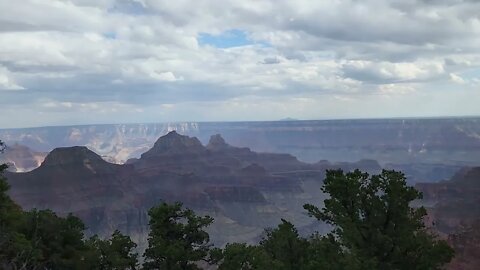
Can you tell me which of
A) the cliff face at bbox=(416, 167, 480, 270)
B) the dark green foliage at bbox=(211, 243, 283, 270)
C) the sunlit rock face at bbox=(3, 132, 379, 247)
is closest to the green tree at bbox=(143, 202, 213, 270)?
the dark green foliage at bbox=(211, 243, 283, 270)

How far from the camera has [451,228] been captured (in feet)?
359

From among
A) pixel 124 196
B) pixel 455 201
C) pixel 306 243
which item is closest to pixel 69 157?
pixel 124 196

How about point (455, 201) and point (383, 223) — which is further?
point (455, 201)

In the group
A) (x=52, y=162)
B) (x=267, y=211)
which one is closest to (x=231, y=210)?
(x=267, y=211)

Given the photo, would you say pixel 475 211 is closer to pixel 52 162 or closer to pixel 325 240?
pixel 325 240

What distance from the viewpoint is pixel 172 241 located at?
29203mm

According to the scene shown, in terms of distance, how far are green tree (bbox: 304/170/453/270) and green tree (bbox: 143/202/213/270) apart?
9806 mm

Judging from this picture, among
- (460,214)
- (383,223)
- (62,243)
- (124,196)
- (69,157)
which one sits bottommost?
(124,196)

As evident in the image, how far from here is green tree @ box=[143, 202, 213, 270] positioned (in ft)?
92.4

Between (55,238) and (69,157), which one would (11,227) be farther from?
Answer: (69,157)

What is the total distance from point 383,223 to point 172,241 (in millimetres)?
13135

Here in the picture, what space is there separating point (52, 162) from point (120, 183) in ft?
82.1

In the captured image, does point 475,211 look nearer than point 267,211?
Yes

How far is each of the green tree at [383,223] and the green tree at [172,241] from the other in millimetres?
9806
